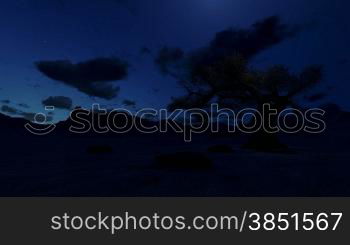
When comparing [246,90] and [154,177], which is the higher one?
[246,90]

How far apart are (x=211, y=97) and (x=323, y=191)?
9.32 m

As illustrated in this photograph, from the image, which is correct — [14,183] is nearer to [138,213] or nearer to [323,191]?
[138,213]

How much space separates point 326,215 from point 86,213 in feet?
8.94

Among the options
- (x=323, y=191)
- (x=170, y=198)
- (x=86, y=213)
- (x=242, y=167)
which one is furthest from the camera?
(x=242, y=167)

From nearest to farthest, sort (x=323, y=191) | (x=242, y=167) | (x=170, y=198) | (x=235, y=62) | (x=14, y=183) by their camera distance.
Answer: (x=170, y=198) → (x=323, y=191) → (x=14, y=183) → (x=242, y=167) → (x=235, y=62)

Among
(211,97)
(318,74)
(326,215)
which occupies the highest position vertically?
(318,74)

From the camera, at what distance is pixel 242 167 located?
673 cm

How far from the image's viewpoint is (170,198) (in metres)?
4.07

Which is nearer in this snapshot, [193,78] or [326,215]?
[326,215]

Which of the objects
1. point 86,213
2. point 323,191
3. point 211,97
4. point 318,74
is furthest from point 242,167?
point 318,74

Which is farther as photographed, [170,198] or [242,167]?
[242,167]

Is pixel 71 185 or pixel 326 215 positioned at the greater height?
pixel 71 185

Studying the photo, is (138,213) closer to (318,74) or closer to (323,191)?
(323,191)

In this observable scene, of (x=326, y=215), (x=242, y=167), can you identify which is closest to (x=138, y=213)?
(x=326, y=215)
